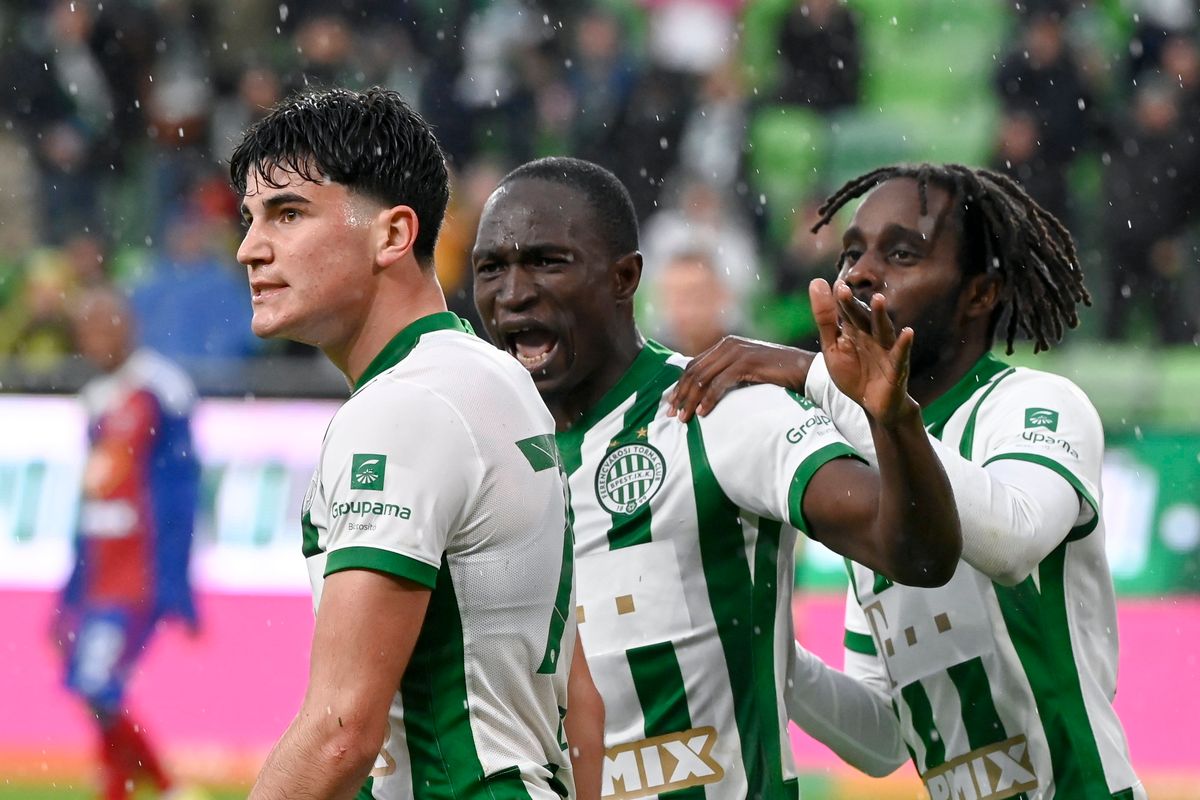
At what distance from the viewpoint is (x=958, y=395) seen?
4.09 metres

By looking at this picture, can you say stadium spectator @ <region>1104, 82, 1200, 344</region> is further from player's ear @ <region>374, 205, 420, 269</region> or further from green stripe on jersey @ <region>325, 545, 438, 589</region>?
green stripe on jersey @ <region>325, 545, 438, 589</region>

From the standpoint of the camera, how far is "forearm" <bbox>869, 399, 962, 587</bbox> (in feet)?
10.3

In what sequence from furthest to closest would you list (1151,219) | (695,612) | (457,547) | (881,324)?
(1151,219), (695,612), (881,324), (457,547)

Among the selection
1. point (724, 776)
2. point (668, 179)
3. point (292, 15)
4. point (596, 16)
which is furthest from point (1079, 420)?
point (292, 15)

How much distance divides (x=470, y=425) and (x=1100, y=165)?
32.3ft

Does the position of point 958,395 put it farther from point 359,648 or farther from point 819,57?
point 819,57

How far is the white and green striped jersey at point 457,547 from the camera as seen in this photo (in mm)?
2689

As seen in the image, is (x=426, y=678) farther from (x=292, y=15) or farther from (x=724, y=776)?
(x=292, y=15)

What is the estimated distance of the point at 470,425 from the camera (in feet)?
9.15

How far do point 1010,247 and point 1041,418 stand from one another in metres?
0.58

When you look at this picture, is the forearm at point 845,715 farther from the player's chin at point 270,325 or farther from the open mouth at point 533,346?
the player's chin at point 270,325

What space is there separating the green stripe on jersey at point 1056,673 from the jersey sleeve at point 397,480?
5.25 ft

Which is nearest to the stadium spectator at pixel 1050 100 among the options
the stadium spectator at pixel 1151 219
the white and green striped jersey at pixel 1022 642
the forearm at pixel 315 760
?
the stadium spectator at pixel 1151 219

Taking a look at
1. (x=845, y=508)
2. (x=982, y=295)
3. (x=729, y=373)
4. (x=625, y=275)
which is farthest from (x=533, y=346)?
(x=982, y=295)
